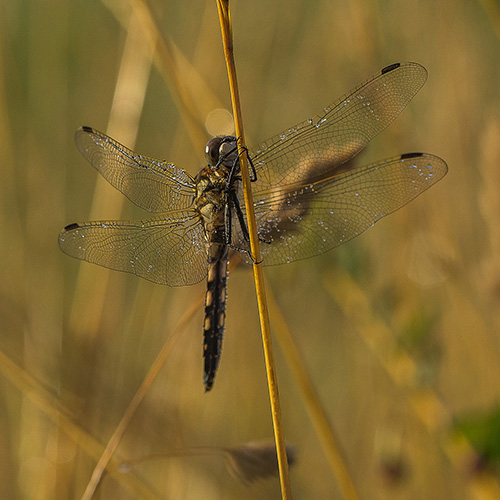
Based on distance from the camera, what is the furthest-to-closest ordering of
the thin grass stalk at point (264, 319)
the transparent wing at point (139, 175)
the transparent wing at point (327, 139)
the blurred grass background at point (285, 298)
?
the blurred grass background at point (285, 298) → the transparent wing at point (139, 175) → the transparent wing at point (327, 139) → the thin grass stalk at point (264, 319)

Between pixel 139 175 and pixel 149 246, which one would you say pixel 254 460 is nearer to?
pixel 149 246

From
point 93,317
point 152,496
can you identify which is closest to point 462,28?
point 93,317

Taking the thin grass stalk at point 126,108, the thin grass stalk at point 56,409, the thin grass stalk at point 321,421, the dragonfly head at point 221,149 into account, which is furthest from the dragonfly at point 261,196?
the thin grass stalk at point 126,108

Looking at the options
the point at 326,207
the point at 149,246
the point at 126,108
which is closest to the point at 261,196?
the point at 326,207

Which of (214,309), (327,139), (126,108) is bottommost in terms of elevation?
(214,309)

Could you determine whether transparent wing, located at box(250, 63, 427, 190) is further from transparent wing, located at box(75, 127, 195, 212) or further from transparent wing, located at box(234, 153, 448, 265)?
transparent wing, located at box(75, 127, 195, 212)

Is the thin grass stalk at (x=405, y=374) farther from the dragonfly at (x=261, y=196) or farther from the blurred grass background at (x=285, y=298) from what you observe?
the dragonfly at (x=261, y=196)

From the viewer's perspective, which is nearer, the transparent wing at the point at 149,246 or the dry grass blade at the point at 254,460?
the dry grass blade at the point at 254,460
